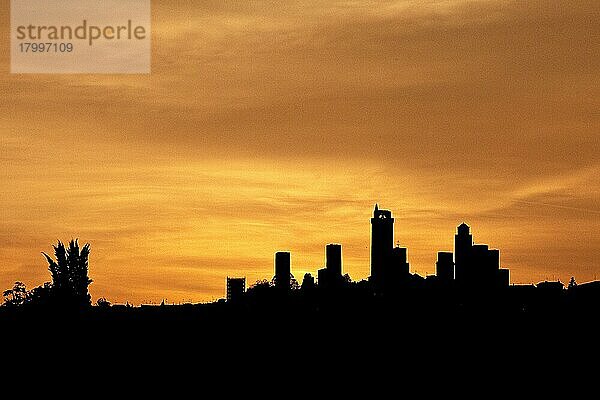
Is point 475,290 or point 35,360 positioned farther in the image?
point 475,290

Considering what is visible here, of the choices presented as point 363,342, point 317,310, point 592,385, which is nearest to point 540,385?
point 592,385

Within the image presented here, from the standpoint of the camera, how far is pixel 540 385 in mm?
139875

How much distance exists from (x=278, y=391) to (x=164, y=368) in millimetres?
12164

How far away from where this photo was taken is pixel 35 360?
458 feet

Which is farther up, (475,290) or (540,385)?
(475,290)

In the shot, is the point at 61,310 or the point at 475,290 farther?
the point at 475,290

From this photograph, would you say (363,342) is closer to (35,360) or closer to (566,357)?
(566,357)

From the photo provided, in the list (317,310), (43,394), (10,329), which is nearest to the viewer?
(43,394)

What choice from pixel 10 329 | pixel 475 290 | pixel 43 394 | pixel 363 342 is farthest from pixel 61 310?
pixel 475 290

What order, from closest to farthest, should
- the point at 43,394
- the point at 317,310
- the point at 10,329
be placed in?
the point at 43,394 < the point at 10,329 < the point at 317,310

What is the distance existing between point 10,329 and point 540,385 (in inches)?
2039

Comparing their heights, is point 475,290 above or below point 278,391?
above

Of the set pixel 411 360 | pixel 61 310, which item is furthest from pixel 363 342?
pixel 61 310

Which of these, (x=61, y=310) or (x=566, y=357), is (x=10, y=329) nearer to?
(x=61, y=310)
